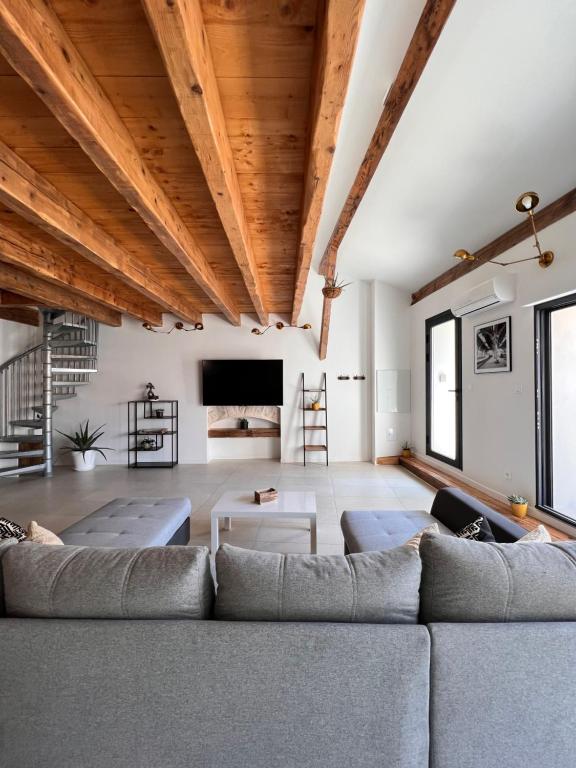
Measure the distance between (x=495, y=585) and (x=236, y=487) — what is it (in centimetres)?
414

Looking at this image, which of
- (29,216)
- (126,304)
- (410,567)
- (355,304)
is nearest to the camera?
(410,567)

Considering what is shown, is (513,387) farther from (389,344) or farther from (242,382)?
(242,382)

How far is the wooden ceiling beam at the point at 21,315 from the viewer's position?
5.75 m

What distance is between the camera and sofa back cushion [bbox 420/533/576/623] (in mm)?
1074

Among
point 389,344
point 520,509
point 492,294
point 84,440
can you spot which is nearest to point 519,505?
point 520,509

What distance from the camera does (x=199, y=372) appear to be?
648cm

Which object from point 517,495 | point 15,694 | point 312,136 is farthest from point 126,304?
point 517,495

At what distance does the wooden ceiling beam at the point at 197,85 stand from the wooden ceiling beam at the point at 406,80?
3.42 feet

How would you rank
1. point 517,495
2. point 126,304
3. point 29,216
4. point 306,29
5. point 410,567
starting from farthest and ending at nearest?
point 126,304
point 517,495
point 29,216
point 306,29
point 410,567

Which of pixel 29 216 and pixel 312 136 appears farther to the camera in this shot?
pixel 29 216

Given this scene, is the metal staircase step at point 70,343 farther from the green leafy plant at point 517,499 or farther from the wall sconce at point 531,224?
the green leafy plant at point 517,499

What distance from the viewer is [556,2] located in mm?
1718

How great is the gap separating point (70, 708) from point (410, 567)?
1020mm

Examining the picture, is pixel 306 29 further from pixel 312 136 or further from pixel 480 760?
pixel 480 760
